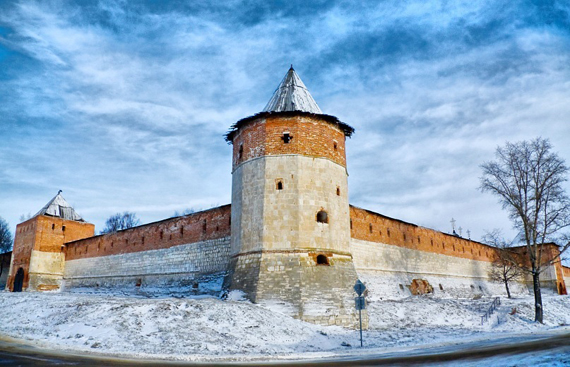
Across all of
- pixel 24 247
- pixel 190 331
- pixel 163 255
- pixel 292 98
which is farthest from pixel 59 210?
pixel 190 331

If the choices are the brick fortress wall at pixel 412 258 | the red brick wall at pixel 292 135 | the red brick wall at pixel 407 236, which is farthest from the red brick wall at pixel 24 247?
the brick fortress wall at pixel 412 258

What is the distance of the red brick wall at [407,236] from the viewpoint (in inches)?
956

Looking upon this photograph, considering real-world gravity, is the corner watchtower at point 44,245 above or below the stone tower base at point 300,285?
above

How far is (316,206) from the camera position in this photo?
18031 mm

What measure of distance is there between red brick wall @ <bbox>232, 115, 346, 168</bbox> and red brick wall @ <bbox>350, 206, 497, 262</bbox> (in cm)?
586

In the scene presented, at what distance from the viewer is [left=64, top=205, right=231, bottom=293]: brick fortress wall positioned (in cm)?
2219

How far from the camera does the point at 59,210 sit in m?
39.8

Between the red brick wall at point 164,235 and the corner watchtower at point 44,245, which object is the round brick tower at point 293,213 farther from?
the corner watchtower at point 44,245

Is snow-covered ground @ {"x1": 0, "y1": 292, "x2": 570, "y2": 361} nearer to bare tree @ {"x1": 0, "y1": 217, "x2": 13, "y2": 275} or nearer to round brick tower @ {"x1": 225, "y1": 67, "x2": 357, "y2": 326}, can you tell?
round brick tower @ {"x1": 225, "y1": 67, "x2": 357, "y2": 326}

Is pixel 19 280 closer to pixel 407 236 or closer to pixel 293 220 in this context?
pixel 293 220

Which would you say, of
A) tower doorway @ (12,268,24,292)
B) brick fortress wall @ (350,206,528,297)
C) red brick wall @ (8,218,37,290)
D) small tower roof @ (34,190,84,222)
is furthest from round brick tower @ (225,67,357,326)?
tower doorway @ (12,268,24,292)

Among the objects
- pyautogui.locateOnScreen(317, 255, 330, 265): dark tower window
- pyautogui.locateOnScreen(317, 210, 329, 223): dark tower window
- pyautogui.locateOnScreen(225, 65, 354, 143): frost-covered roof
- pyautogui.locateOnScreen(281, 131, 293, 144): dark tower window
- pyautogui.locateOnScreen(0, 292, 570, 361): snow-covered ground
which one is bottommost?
pyautogui.locateOnScreen(0, 292, 570, 361): snow-covered ground

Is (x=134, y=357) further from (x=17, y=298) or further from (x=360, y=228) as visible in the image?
(x=360, y=228)

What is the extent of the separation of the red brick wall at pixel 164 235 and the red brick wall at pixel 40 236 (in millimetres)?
4091
